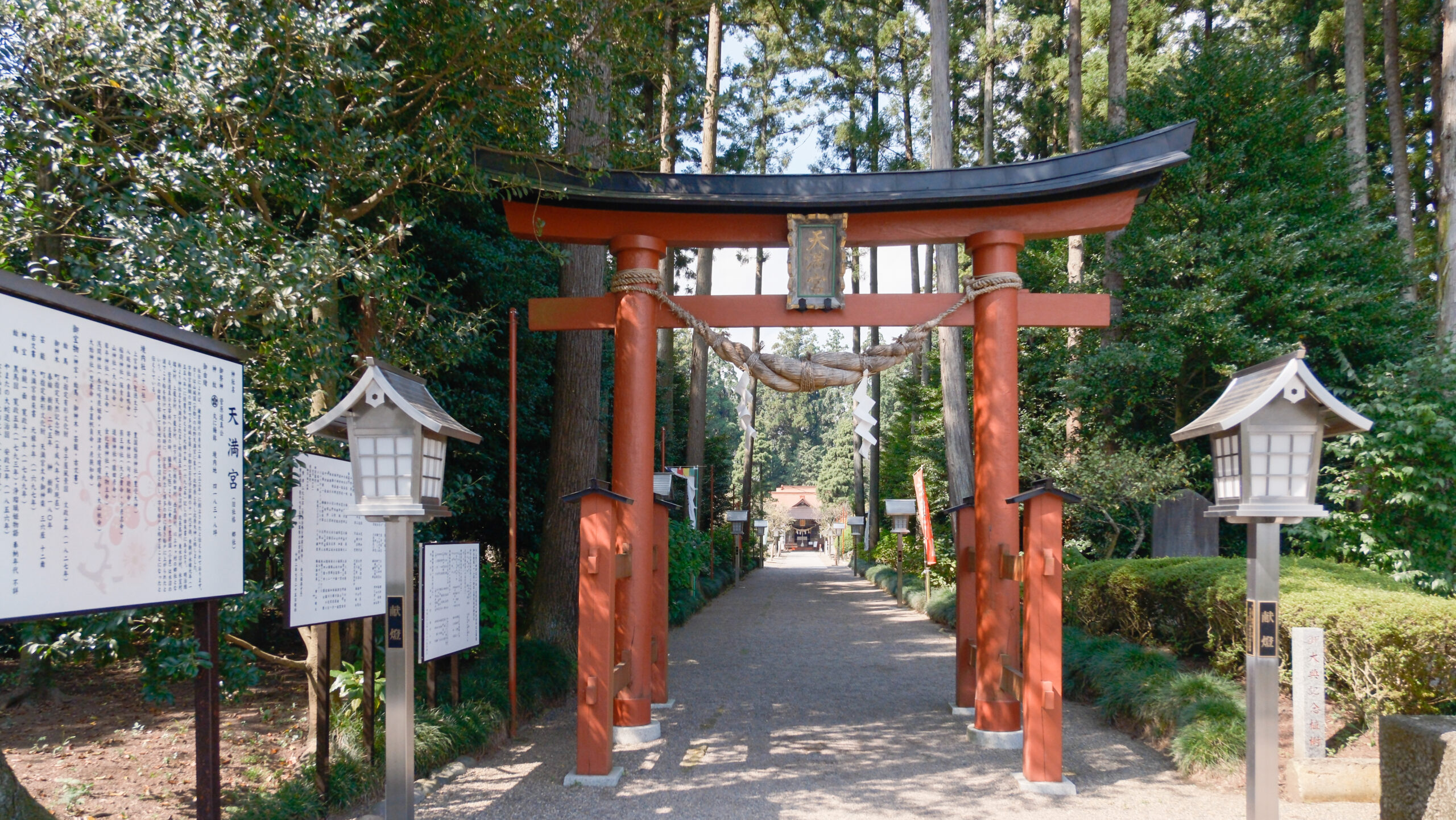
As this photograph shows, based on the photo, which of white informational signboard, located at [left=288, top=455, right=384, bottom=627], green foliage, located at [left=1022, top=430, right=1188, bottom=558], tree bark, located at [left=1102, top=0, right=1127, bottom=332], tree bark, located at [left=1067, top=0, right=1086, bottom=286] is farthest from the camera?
tree bark, located at [left=1067, top=0, right=1086, bottom=286]

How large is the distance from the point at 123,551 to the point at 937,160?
448 inches

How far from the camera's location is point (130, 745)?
227 inches

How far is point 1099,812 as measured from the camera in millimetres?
4961

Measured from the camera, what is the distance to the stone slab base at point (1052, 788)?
17.3ft

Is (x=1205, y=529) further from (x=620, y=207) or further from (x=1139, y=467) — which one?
(x=620, y=207)

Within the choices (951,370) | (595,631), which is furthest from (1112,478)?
(595,631)

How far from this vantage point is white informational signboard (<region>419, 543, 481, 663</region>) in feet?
18.5

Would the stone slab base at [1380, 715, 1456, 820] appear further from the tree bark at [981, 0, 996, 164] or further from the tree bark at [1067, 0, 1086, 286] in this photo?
the tree bark at [981, 0, 996, 164]

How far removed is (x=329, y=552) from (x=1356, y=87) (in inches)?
573

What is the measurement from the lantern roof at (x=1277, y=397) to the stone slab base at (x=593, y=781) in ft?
12.5

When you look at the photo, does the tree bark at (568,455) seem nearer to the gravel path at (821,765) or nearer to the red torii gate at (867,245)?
the gravel path at (821,765)

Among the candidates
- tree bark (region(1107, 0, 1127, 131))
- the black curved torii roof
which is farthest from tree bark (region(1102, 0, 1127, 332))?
the black curved torii roof

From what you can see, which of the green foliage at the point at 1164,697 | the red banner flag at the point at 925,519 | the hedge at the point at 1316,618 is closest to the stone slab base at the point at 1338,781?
the green foliage at the point at 1164,697

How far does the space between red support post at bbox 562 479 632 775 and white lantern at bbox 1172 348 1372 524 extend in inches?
134
